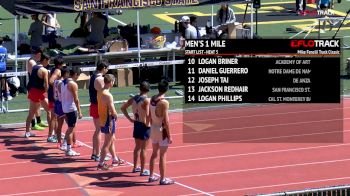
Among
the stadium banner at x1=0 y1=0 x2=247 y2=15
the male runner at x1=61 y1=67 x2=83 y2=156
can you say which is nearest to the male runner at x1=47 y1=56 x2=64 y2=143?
the male runner at x1=61 y1=67 x2=83 y2=156

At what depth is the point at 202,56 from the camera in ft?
62.5

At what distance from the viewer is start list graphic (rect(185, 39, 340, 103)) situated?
59.1ft

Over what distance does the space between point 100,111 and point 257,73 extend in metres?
3.85

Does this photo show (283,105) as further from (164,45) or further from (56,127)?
(56,127)

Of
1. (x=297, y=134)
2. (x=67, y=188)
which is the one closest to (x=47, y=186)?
(x=67, y=188)

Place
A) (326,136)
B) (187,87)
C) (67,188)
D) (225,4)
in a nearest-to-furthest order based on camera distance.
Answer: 1. (67,188)
2. (187,87)
3. (326,136)
4. (225,4)

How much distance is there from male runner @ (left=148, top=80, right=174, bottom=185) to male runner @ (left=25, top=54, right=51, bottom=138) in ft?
13.5

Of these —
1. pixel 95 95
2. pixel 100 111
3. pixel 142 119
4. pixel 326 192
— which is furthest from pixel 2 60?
pixel 326 192

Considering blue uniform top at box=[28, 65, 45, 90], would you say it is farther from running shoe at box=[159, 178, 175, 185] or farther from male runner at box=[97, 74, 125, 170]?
running shoe at box=[159, 178, 175, 185]

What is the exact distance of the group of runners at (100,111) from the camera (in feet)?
49.8

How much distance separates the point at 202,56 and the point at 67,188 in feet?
16.4

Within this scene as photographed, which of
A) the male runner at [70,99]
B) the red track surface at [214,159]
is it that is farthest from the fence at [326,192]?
the male runner at [70,99]

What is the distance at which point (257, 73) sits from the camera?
61.5ft

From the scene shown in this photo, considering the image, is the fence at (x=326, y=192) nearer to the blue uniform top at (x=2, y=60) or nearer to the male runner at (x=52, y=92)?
the male runner at (x=52, y=92)
